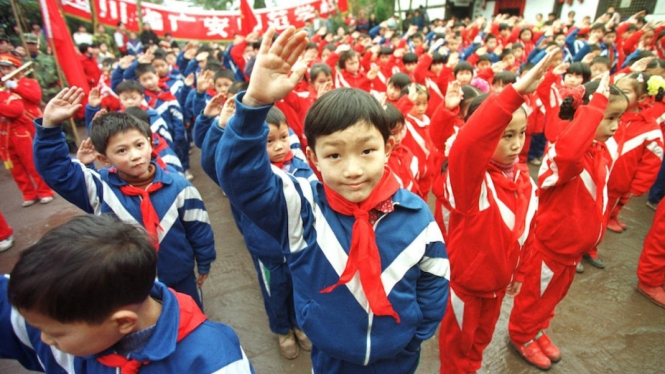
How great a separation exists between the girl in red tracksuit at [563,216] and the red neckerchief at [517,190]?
27 cm

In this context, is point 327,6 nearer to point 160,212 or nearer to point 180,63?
point 180,63

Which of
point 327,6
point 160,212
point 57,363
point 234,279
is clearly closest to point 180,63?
point 327,6

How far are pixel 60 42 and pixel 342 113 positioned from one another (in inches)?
192

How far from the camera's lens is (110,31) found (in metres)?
11.7

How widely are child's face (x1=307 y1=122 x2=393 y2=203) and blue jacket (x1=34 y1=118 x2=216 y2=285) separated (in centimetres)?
123

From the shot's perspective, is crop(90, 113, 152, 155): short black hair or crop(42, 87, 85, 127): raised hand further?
crop(90, 113, 152, 155): short black hair

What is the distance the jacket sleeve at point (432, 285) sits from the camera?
53.9 inches

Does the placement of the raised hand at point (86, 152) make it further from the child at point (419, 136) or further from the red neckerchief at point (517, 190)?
the child at point (419, 136)

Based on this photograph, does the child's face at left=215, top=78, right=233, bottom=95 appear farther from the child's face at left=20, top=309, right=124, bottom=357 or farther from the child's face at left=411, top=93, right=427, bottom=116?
the child's face at left=20, top=309, right=124, bottom=357

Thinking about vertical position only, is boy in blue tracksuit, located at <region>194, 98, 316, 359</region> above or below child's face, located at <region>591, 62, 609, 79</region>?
below

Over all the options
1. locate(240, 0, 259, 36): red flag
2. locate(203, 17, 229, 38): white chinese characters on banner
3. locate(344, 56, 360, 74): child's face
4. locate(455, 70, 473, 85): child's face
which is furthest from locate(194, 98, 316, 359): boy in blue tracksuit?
locate(203, 17, 229, 38): white chinese characters on banner

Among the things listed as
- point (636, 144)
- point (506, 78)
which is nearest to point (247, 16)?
point (506, 78)

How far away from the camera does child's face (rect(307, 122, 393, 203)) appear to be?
46.1 inches

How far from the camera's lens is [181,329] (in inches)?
42.8
